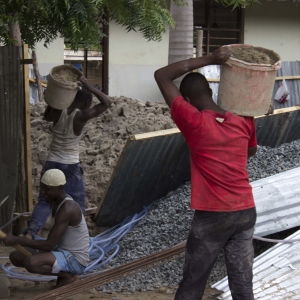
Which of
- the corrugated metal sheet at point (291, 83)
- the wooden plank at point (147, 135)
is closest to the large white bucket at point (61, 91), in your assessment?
the wooden plank at point (147, 135)

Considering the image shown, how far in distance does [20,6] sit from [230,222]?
7.83 feet

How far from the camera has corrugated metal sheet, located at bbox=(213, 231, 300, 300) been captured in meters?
4.61

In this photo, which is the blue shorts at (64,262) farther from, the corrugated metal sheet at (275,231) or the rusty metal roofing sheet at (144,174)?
the rusty metal roofing sheet at (144,174)

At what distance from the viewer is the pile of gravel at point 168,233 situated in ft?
17.3

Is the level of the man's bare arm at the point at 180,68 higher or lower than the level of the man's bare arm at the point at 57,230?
higher

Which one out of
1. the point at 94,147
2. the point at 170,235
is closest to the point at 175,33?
the point at 94,147

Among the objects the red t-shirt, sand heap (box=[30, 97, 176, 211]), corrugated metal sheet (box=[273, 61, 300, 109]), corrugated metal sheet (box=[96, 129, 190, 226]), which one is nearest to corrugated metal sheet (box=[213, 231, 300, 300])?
the red t-shirt

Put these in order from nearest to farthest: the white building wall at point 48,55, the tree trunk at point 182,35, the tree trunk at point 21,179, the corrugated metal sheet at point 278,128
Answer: the tree trunk at point 21,179 < the corrugated metal sheet at point 278,128 < the tree trunk at point 182,35 < the white building wall at point 48,55

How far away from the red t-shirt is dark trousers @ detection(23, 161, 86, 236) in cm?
212

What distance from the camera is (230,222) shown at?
351cm

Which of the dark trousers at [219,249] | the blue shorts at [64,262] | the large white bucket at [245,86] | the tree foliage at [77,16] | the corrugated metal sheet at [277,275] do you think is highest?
the tree foliage at [77,16]

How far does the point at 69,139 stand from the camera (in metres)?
5.33

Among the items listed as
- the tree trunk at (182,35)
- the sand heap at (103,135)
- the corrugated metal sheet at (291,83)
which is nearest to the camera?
the sand heap at (103,135)

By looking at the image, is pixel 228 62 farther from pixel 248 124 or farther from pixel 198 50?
pixel 198 50
